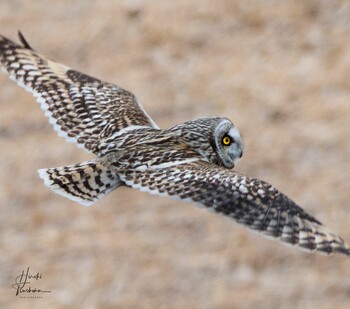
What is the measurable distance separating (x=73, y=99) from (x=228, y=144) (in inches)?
41.1

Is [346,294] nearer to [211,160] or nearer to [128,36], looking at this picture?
[128,36]

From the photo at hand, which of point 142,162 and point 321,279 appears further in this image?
point 321,279

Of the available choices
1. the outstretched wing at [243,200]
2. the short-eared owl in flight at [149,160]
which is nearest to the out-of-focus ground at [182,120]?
the short-eared owl in flight at [149,160]

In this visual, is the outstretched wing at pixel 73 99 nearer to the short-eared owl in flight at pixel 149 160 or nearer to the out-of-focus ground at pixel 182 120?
the short-eared owl in flight at pixel 149 160

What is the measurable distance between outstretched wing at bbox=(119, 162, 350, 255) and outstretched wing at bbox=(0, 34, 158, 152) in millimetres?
690

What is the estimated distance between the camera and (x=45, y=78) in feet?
24.2

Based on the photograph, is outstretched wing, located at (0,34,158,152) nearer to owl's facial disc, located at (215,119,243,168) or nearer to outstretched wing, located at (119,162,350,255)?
owl's facial disc, located at (215,119,243,168)

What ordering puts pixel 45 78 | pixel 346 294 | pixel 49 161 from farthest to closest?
pixel 49 161 < pixel 346 294 < pixel 45 78

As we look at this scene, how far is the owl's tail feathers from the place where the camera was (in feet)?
20.6

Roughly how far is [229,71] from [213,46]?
521mm

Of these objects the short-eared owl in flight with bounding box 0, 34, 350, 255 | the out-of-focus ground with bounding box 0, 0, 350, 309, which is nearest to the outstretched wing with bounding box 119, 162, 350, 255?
the short-eared owl in flight with bounding box 0, 34, 350, 255

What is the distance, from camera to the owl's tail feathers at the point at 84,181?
6.28 metres

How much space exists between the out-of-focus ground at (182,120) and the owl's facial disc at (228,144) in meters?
8.77

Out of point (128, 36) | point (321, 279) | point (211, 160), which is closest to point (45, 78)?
point (211, 160)
